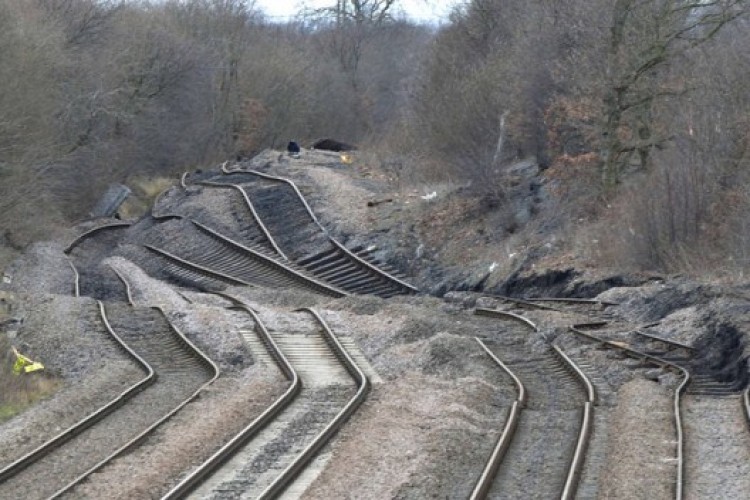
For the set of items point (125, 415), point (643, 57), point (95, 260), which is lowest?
point (95, 260)

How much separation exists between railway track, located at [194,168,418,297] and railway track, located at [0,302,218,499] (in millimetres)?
8034

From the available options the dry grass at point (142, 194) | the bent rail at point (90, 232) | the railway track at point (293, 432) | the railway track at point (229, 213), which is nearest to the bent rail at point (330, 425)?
the railway track at point (293, 432)

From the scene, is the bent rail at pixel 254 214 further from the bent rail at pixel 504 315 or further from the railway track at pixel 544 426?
the railway track at pixel 544 426

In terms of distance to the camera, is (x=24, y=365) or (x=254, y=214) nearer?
(x=24, y=365)

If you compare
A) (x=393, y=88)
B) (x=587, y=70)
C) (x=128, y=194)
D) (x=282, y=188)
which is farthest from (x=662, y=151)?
(x=393, y=88)

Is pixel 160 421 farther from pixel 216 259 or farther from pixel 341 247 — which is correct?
pixel 216 259

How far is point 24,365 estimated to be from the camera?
16.7 metres

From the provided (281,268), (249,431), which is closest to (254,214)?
(281,268)

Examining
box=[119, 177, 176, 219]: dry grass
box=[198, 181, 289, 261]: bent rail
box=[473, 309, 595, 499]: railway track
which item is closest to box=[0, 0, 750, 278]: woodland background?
box=[119, 177, 176, 219]: dry grass

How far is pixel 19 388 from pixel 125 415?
2287 mm

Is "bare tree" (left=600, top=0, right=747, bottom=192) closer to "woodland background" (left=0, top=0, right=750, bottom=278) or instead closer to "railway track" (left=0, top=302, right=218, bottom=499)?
"woodland background" (left=0, top=0, right=750, bottom=278)

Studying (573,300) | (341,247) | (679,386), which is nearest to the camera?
(679,386)

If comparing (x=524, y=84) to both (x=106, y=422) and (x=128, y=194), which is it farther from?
(x=106, y=422)

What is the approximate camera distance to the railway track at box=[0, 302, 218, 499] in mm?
11453
